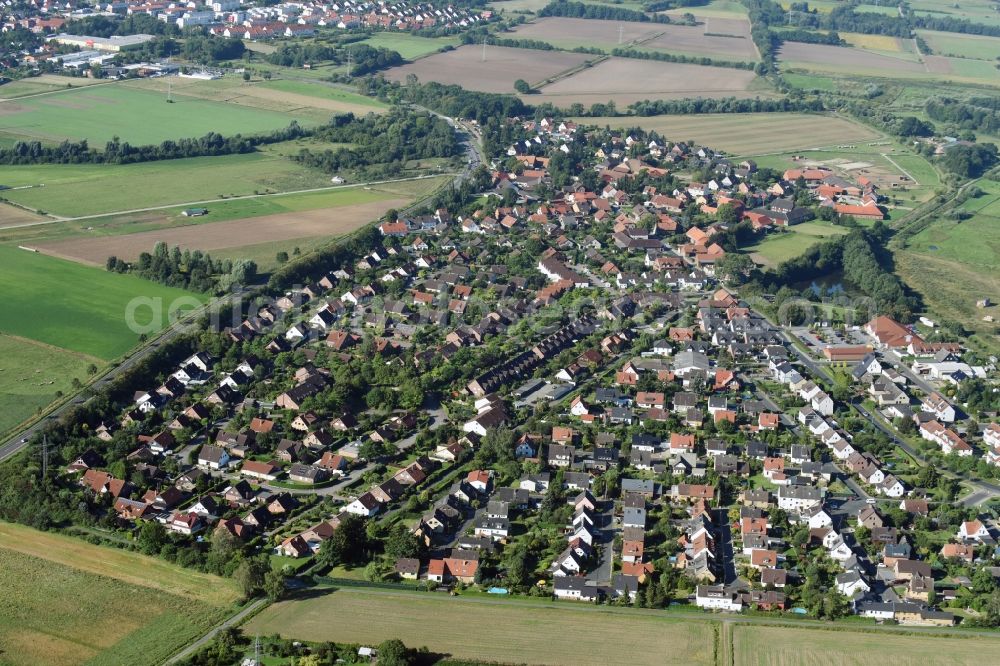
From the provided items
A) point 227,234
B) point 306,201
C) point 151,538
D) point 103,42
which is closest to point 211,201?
point 306,201

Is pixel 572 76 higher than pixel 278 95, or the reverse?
pixel 572 76

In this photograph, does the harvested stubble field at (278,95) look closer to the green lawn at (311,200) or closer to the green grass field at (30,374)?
the green lawn at (311,200)

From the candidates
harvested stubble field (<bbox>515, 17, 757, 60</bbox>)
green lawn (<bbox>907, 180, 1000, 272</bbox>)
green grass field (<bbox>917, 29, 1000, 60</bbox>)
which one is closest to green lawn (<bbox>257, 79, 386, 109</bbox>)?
harvested stubble field (<bbox>515, 17, 757, 60</bbox>)

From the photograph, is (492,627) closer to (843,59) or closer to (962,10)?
(843,59)

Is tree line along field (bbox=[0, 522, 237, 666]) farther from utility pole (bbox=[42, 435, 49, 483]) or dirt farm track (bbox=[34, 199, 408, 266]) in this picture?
dirt farm track (bbox=[34, 199, 408, 266])

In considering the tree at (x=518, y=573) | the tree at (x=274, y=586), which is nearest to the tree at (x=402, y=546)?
the tree at (x=518, y=573)

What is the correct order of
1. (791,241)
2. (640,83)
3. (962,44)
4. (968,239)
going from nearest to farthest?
(791,241), (968,239), (640,83), (962,44)
